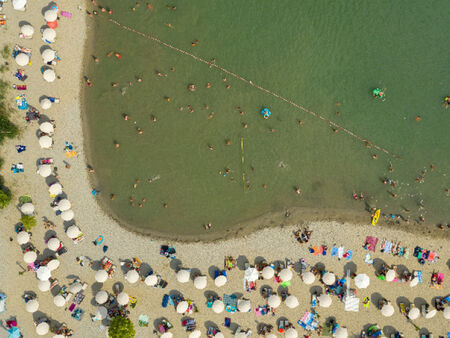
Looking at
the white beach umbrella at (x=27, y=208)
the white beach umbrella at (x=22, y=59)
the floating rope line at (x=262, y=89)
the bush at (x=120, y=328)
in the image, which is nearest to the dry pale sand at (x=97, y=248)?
the white beach umbrella at (x=27, y=208)

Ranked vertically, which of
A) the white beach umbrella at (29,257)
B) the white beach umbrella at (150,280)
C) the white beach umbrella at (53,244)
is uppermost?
the white beach umbrella at (53,244)

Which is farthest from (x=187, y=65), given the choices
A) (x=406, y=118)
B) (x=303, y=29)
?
(x=406, y=118)

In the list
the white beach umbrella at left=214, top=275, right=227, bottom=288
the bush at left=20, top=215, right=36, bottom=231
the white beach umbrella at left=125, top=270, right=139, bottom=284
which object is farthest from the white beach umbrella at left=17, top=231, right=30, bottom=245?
the white beach umbrella at left=214, top=275, right=227, bottom=288

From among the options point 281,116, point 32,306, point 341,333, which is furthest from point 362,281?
point 32,306

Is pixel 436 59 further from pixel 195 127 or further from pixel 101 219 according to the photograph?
pixel 101 219

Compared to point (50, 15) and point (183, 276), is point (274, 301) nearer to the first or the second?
point (183, 276)

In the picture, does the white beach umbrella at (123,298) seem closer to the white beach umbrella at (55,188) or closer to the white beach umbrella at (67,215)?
the white beach umbrella at (67,215)
